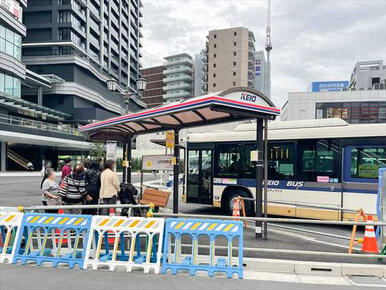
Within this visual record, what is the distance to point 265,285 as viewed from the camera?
514 cm

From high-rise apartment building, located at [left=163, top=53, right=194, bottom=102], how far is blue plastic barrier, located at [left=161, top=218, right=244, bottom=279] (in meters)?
111

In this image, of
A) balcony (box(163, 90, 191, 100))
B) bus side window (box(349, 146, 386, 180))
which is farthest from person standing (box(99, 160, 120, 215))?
balcony (box(163, 90, 191, 100))

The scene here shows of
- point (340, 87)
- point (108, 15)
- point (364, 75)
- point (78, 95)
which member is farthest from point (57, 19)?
point (364, 75)

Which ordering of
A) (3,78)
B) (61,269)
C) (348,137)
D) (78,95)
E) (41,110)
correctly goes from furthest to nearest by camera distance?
(78,95)
(41,110)
(3,78)
(348,137)
(61,269)

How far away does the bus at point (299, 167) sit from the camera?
29.3 feet

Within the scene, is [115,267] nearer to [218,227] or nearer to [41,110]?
[218,227]

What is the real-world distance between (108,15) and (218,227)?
279 ft

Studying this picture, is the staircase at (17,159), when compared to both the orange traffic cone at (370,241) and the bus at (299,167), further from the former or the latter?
the orange traffic cone at (370,241)

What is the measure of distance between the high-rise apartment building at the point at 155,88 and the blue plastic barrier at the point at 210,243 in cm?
12446

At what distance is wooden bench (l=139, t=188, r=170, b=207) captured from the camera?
970cm

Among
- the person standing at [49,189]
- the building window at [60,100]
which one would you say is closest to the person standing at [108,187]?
the person standing at [49,189]

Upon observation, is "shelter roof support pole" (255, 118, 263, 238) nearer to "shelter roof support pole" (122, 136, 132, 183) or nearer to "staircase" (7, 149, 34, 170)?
"shelter roof support pole" (122, 136, 132, 183)

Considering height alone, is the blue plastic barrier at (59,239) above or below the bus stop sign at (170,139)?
below

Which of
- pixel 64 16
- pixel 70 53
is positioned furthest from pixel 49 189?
pixel 64 16
